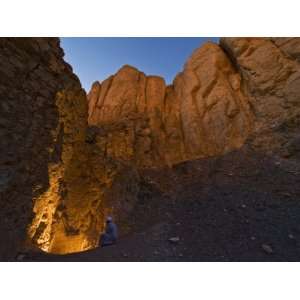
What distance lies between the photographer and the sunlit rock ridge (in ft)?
20.1

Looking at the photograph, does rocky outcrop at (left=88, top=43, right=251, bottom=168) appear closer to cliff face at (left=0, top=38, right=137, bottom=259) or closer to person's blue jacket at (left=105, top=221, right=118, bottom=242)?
cliff face at (left=0, top=38, right=137, bottom=259)

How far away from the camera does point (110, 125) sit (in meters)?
17.9

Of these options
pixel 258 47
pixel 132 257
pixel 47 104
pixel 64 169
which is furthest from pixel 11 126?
pixel 258 47

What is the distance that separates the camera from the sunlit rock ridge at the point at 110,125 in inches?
242

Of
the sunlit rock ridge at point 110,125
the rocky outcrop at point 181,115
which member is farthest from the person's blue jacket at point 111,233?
the rocky outcrop at point 181,115

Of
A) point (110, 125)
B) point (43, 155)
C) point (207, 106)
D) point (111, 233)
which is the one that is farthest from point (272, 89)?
point (43, 155)

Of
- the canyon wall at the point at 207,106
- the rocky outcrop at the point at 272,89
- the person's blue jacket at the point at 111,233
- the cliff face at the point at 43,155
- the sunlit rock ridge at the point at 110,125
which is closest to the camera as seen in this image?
the cliff face at the point at 43,155

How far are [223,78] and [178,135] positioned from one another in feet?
19.2

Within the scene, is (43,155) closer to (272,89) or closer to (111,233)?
(111,233)

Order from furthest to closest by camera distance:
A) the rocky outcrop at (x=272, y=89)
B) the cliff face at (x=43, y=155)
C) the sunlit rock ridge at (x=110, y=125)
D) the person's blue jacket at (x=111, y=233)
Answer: the rocky outcrop at (x=272, y=89) → the person's blue jacket at (x=111, y=233) → the sunlit rock ridge at (x=110, y=125) → the cliff face at (x=43, y=155)

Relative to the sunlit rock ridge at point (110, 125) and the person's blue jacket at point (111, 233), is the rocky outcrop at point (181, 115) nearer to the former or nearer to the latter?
the sunlit rock ridge at point (110, 125)

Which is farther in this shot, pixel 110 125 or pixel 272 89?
pixel 110 125

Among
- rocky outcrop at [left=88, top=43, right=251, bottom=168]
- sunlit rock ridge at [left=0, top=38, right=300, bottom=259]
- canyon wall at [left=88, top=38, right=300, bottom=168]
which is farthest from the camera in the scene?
rocky outcrop at [left=88, top=43, right=251, bottom=168]

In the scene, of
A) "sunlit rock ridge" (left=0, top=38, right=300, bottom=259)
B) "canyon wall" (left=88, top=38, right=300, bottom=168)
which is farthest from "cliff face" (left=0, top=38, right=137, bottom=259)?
"canyon wall" (left=88, top=38, right=300, bottom=168)
